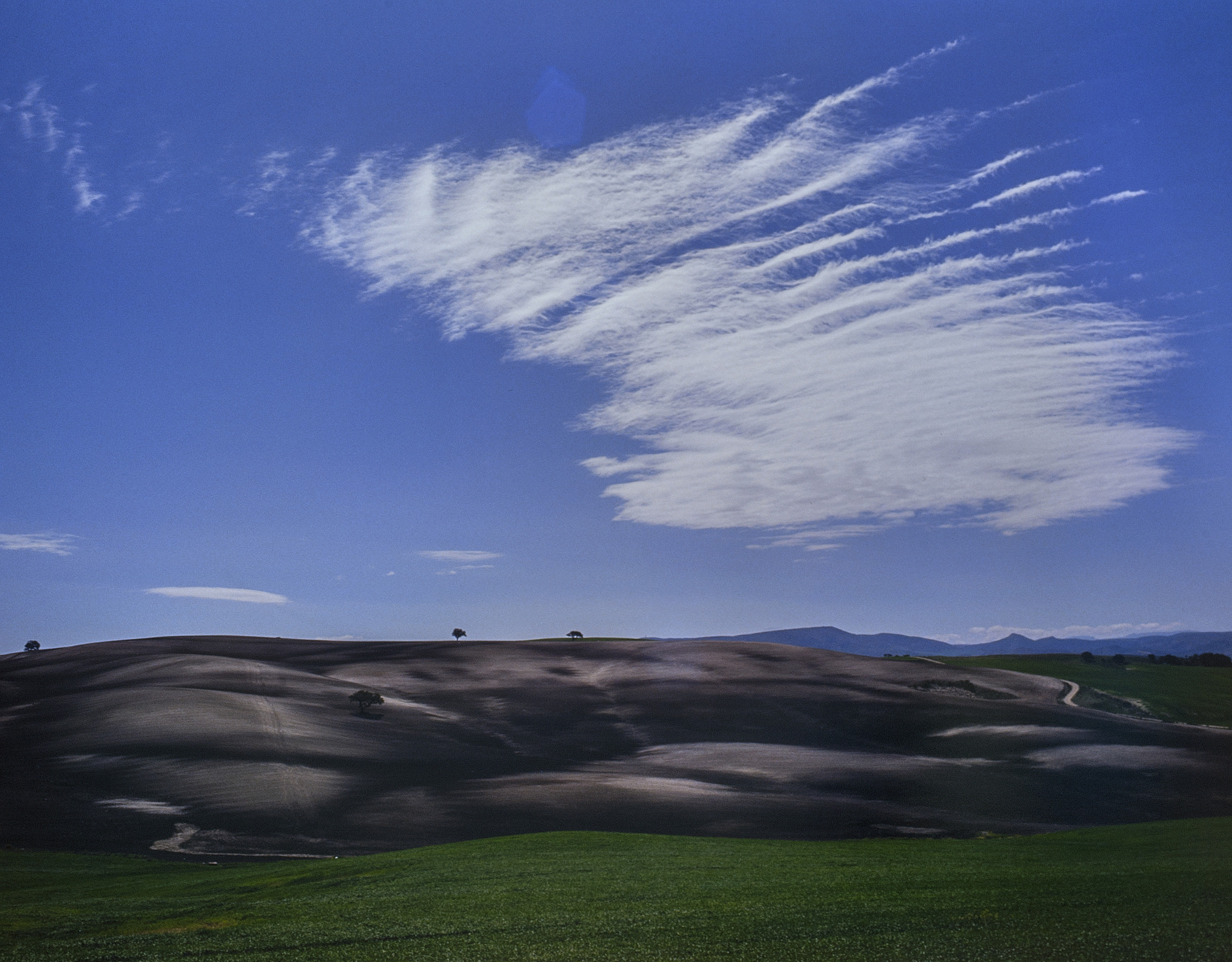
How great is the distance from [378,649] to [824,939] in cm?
8550

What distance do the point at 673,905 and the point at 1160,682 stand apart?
89.6m

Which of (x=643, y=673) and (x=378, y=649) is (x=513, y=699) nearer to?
(x=643, y=673)

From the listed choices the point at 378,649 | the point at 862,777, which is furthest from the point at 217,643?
the point at 862,777

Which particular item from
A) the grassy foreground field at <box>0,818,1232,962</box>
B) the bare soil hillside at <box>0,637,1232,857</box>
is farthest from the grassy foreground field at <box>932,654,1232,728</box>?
the grassy foreground field at <box>0,818,1232,962</box>

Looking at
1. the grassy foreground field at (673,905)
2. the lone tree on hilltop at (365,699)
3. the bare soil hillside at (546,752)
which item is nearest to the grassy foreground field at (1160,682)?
the bare soil hillside at (546,752)

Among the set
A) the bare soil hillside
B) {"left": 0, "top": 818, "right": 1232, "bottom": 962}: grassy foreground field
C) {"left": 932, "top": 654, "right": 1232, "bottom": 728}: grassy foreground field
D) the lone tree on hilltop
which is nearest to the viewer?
{"left": 0, "top": 818, "right": 1232, "bottom": 962}: grassy foreground field

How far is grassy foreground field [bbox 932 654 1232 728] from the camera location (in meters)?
77.1

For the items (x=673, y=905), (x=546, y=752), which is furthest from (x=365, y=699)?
(x=673, y=905)

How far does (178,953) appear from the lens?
18234 millimetres

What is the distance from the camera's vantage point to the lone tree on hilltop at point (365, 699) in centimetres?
6569

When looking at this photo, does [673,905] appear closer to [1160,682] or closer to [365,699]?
[365,699]

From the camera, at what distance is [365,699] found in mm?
65875

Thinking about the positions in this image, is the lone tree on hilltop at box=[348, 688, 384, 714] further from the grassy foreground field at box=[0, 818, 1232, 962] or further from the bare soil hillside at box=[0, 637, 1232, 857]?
the grassy foreground field at box=[0, 818, 1232, 962]

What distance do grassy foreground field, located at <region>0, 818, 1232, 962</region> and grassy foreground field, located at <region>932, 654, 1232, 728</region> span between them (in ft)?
184
